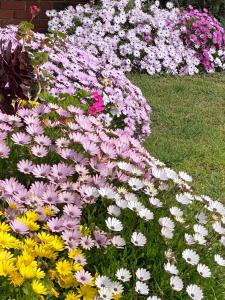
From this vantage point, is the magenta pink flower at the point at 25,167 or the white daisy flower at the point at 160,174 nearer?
the magenta pink flower at the point at 25,167

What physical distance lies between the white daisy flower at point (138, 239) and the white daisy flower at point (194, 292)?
0.22 metres

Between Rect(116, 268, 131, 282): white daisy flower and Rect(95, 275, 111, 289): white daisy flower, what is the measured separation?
55 mm

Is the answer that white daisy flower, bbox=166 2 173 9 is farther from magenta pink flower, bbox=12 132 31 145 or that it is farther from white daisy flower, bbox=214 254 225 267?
white daisy flower, bbox=214 254 225 267

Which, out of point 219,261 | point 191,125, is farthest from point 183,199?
point 191,125

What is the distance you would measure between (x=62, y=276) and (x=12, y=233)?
233 mm

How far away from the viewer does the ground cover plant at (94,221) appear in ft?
6.92

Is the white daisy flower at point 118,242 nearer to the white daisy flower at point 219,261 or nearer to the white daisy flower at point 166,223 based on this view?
the white daisy flower at point 166,223

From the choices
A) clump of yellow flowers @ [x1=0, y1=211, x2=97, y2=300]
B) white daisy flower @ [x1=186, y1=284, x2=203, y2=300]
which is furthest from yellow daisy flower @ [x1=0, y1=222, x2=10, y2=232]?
white daisy flower @ [x1=186, y1=284, x2=203, y2=300]

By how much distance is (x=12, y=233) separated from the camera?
7.19ft

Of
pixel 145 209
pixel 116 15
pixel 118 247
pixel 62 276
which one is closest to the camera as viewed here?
pixel 62 276

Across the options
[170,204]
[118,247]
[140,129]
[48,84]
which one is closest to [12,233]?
[118,247]

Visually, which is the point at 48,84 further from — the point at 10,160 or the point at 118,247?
the point at 118,247

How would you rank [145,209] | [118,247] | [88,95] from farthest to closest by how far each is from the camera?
[88,95], [145,209], [118,247]

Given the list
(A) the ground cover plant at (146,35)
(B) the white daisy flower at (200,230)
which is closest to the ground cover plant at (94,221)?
(B) the white daisy flower at (200,230)
